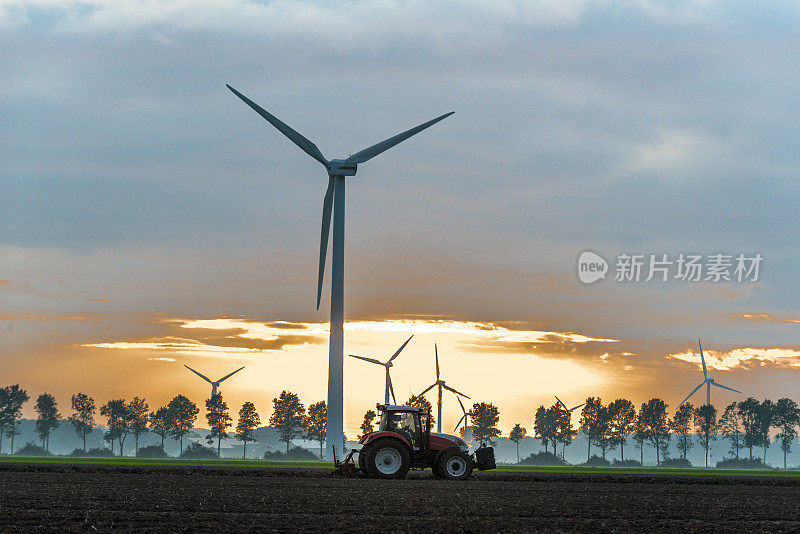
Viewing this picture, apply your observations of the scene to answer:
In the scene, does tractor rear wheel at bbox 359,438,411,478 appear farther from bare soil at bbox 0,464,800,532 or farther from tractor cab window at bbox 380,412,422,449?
bare soil at bbox 0,464,800,532

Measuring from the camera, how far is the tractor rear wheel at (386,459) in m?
44.1

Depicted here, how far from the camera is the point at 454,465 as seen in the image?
4516 centimetres

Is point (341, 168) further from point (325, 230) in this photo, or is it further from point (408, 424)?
point (408, 424)

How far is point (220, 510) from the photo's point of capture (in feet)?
89.4

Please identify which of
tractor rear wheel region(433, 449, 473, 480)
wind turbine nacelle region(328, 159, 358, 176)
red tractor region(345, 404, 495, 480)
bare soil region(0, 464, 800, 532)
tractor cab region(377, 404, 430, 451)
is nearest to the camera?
bare soil region(0, 464, 800, 532)

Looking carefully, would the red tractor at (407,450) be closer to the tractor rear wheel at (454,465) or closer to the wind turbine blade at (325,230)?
the tractor rear wheel at (454,465)

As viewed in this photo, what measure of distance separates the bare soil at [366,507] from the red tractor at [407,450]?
160 centimetres

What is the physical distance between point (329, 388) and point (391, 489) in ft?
130

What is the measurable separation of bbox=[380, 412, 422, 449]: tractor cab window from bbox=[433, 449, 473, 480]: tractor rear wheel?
159cm

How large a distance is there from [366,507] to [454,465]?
17.3 meters

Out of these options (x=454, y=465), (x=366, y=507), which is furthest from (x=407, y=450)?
(x=366, y=507)

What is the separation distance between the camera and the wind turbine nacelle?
276 feet

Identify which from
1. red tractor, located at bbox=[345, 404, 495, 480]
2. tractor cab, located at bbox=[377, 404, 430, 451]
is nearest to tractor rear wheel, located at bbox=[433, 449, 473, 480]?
red tractor, located at bbox=[345, 404, 495, 480]

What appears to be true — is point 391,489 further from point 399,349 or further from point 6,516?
point 399,349
